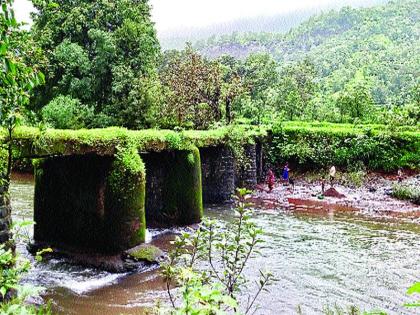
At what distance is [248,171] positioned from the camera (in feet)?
70.1

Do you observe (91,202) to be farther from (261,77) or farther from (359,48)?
(359,48)

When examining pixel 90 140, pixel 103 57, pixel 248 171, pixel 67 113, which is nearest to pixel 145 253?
pixel 90 140

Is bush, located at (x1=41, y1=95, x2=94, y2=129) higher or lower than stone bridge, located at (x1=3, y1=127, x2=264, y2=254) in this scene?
higher

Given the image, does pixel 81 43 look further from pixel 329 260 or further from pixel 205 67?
pixel 329 260

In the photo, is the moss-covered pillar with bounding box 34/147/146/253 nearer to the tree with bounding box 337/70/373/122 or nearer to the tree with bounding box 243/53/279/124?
the tree with bounding box 243/53/279/124

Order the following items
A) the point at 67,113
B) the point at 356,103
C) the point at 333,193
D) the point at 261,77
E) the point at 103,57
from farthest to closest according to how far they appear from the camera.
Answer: the point at 261,77 < the point at 356,103 < the point at 103,57 < the point at 67,113 < the point at 333,193

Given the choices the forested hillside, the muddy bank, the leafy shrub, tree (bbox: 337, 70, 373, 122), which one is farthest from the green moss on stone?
the forested hillside

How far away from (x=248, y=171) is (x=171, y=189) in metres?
7.55

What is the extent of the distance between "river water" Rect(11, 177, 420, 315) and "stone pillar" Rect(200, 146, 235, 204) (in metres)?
4.10

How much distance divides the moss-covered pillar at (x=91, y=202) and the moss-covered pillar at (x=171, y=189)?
3129 millimetres

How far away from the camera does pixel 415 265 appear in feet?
36.4

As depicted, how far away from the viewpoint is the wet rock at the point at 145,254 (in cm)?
1064

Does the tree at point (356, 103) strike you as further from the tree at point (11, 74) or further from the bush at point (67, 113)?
the tree at point (11, 74)

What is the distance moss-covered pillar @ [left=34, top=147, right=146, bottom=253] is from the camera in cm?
1073
